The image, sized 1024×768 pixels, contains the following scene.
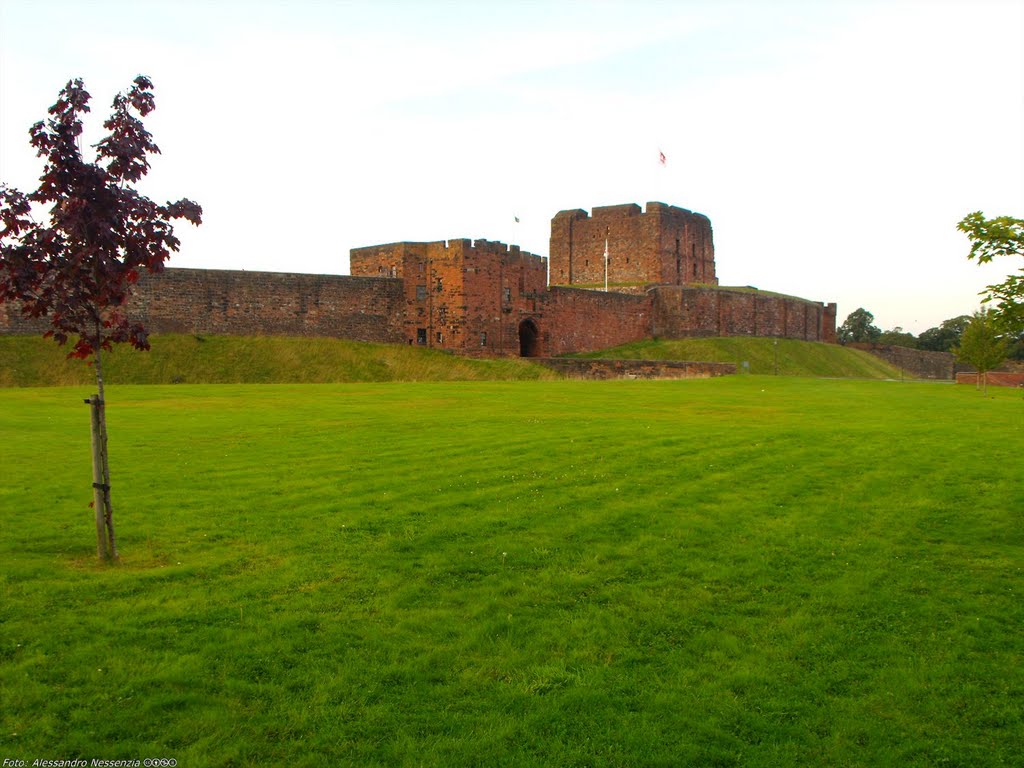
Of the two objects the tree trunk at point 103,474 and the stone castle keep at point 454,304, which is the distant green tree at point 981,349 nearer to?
the stone castle keep at point 454,304

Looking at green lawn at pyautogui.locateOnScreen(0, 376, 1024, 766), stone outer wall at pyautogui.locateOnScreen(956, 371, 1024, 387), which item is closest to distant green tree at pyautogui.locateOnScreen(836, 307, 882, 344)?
stone outer wall at pyautogui.locateOnScreen(956, 371, 1024, 387)

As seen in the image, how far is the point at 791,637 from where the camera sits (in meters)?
6.74

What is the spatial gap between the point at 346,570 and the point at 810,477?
277 inches

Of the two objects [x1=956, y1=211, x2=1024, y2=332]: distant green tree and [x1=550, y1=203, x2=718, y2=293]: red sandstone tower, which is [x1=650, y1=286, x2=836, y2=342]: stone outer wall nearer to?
[x1=550, y1=203, x2=718, y2=293]: red sandstone tower

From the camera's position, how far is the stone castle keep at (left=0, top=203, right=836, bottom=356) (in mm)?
42281

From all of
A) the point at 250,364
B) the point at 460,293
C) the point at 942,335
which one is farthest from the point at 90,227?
the point at 942,335

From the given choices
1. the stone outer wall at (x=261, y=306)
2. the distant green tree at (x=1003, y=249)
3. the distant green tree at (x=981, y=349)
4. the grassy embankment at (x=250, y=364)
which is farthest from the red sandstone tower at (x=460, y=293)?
the distant green tree at (x=1003, y=249)

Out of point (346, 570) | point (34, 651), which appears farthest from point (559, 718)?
point (34, 651)

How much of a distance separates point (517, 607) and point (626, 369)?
38598 millimetres

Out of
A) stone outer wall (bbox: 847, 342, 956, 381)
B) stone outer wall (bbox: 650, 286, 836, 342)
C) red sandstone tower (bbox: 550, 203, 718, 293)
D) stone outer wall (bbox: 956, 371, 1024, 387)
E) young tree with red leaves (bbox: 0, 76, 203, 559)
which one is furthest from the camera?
stone outer wall (bbox: 847, 342, 956, 381)

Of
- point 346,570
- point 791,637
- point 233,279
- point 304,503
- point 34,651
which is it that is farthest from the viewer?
point 233,279

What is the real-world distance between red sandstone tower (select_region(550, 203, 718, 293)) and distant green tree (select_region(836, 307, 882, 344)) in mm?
53423

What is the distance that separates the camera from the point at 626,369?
148ft

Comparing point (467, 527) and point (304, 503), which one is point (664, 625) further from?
point (304, 503)
